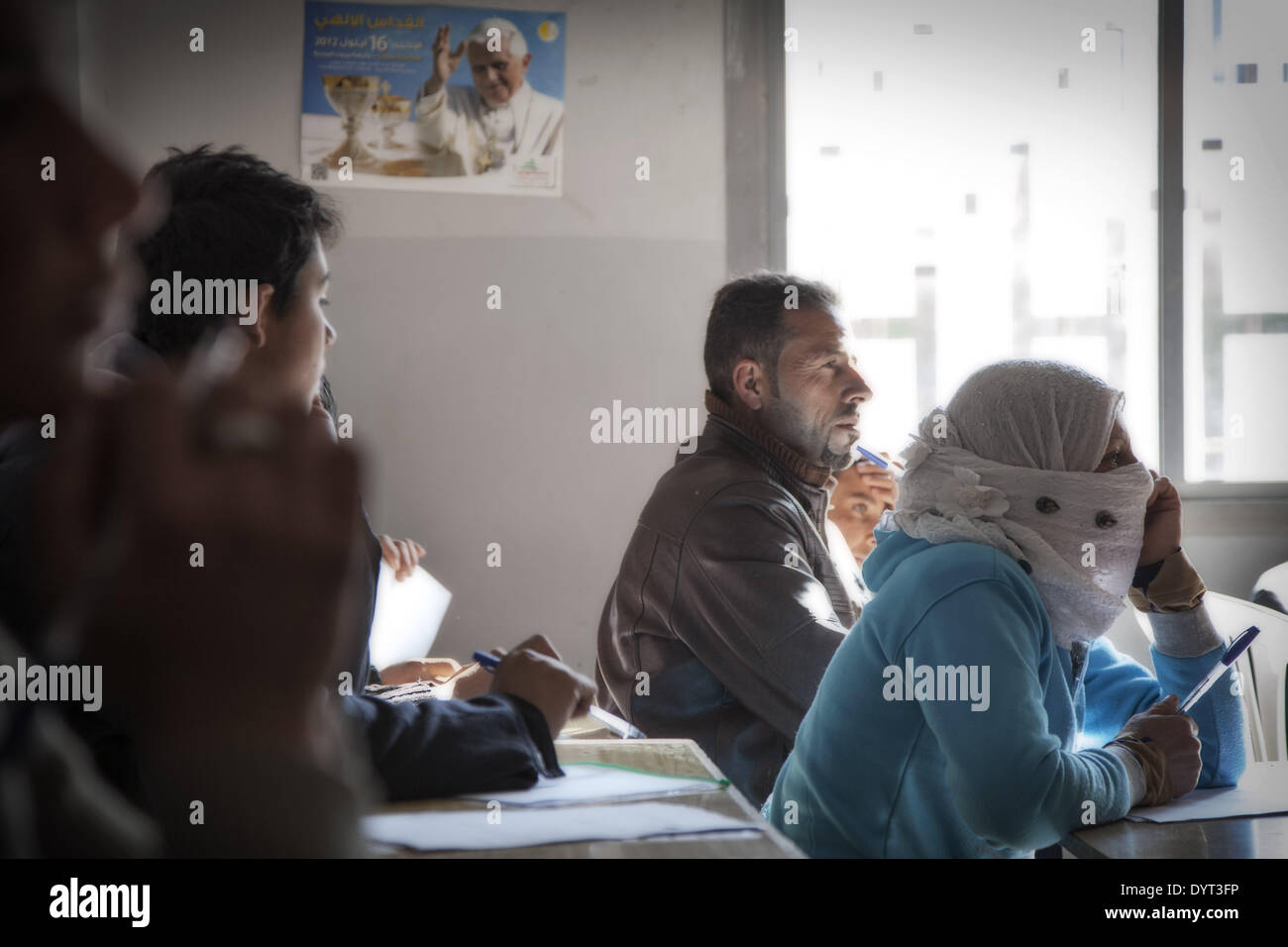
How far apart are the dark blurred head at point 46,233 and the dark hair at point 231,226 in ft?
2.28

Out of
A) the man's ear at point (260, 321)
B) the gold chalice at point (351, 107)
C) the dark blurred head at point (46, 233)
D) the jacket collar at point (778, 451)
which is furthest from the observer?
the gold chalice at point (351, 107)

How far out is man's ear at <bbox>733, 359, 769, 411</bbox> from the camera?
71.0 inches

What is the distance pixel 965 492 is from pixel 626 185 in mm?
1830

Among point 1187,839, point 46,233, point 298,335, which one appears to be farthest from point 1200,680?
point 46,233

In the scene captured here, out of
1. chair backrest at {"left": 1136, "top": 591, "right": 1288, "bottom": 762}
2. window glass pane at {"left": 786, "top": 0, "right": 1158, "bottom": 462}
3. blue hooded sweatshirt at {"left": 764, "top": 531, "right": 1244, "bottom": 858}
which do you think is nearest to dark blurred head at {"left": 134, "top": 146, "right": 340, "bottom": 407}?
blue hooded sweatshirt at {"left": 764, "top": 531, "right": 1244, "bottom": 858}

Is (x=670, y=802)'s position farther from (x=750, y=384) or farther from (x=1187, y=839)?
(x=750, y=384)

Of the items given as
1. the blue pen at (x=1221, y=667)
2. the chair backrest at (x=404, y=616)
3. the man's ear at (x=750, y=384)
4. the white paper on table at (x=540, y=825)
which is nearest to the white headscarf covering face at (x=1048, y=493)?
the blue pen at (x=1221, y=667)

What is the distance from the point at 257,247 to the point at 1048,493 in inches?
33.1

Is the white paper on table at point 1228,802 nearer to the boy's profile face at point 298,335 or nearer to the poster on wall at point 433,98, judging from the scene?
the boy's profile face at point 298,335

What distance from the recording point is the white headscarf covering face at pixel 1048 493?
1.14 m

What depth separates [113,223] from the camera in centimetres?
32

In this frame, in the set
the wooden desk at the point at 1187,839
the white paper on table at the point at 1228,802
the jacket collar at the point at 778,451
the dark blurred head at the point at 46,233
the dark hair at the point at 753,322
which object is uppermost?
the dark hair at the point at 753,322
